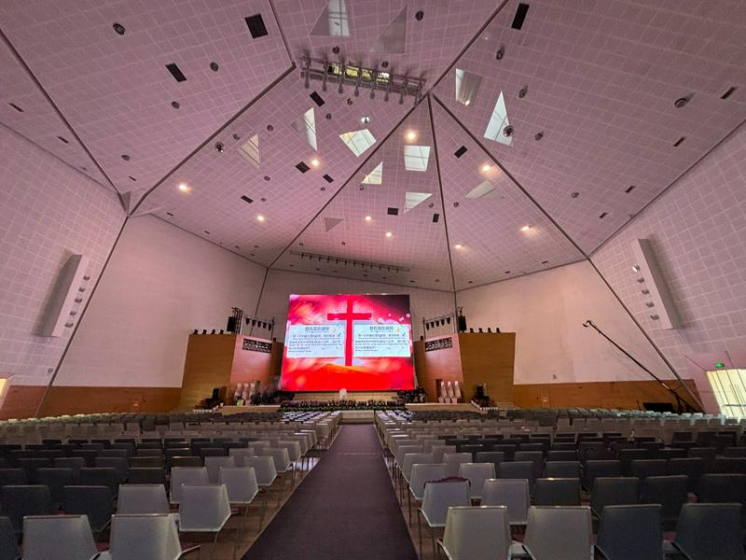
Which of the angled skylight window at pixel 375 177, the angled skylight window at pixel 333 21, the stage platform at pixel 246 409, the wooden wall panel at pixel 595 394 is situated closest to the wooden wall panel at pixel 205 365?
the stage platform at pixel 246 409

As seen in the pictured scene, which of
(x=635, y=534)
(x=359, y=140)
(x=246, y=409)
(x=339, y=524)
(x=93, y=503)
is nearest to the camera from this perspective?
(x=635, y=534)

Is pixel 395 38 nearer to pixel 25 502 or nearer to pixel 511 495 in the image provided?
pixel 511 495

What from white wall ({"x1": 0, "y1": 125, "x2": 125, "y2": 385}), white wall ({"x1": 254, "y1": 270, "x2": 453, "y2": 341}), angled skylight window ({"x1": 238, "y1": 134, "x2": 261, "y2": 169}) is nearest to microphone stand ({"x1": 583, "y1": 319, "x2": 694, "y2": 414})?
white wall ({"x1": 254, "y1": 270, "x2": 453, "y2": 341})

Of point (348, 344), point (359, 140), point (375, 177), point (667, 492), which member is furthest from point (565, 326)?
point (667, 492)

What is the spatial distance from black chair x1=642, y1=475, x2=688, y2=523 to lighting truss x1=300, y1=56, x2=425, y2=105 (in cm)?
1207

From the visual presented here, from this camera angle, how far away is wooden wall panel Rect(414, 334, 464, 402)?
20094 mm

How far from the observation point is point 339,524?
3.88m

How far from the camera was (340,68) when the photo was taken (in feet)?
37.3

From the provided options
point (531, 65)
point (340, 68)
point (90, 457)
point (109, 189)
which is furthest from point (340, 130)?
point (90, 457)

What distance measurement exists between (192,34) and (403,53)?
20.6 feet

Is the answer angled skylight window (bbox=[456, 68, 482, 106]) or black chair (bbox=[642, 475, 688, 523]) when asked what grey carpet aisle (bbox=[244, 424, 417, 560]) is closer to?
black chair (bbox=[642, 475, 688, 523])

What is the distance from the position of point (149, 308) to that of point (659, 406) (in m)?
24.3

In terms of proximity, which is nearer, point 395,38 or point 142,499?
point 142,499

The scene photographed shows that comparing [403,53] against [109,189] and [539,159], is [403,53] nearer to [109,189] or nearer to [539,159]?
[539,159]
